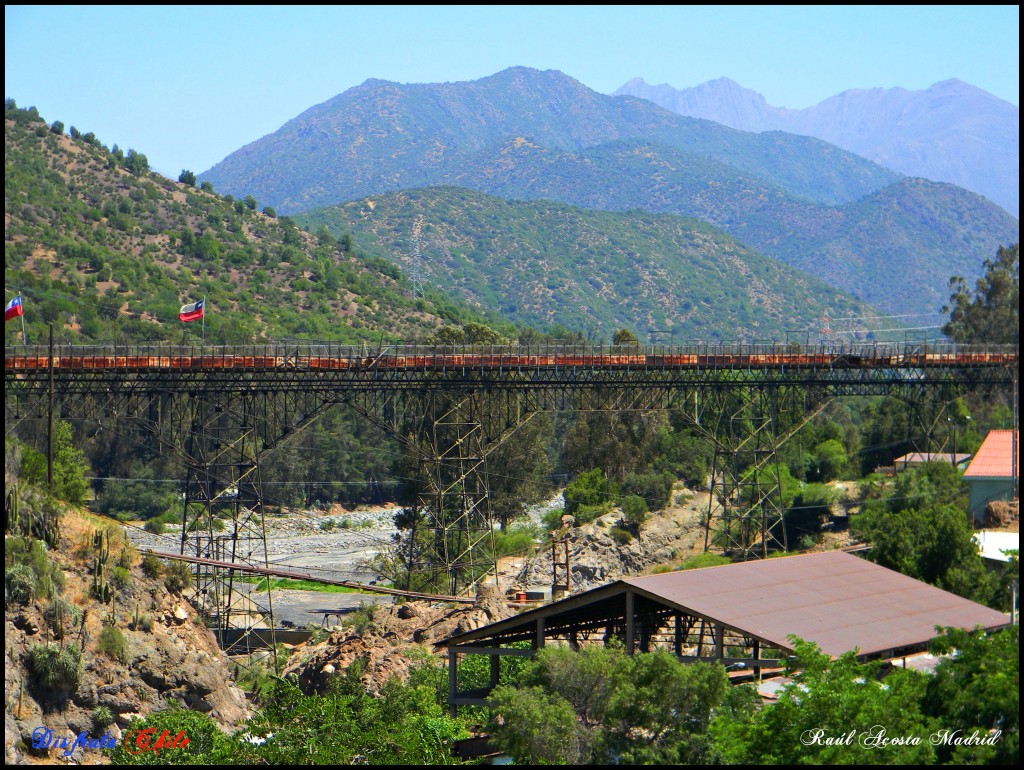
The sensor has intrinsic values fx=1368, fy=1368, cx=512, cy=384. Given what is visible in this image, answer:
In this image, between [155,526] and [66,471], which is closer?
[66,471]

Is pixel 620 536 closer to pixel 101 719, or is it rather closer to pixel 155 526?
pixel 155 526

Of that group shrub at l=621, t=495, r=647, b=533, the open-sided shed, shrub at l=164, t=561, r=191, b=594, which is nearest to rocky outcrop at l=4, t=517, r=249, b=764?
shrub at l=164, t=561, r=191, b=594

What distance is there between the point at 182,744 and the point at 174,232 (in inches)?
3850

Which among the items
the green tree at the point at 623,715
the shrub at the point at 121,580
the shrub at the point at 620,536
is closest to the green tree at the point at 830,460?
the shrub at the point at 620,536

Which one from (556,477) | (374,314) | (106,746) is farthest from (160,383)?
(374,314)

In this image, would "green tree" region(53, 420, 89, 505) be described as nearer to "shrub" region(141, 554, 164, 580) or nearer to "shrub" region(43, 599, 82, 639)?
"shrub" region(141, 554, 164, 580)

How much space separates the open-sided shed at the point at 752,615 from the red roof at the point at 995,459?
117ft

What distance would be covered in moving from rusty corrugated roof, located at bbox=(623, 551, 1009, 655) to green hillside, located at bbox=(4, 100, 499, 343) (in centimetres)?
6529

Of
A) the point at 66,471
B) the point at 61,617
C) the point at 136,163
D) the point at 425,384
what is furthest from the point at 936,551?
the point at 136,163

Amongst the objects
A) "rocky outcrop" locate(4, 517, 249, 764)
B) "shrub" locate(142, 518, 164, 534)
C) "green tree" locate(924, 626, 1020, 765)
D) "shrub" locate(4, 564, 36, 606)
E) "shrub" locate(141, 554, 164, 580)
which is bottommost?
"shrub" locate(142, 518, 164, 534)

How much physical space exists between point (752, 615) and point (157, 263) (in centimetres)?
9242

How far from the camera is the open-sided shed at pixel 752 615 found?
28688mm

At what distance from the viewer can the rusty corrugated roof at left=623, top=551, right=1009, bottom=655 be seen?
28.9 m

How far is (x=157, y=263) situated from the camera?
4471 inches
